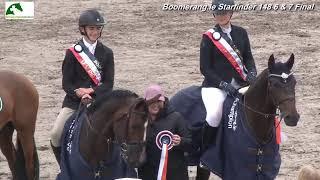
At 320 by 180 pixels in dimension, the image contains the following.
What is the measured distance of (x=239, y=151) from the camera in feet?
26.7

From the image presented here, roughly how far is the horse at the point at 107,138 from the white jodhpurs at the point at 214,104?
1254 mm

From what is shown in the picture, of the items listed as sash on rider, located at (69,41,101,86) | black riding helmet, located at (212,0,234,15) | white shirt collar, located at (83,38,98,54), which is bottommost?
sash on rider, located at (69,41,101,86)

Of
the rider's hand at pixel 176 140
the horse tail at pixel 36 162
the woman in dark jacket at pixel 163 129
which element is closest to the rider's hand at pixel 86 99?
the woman in dark jacket at pixel 163 129

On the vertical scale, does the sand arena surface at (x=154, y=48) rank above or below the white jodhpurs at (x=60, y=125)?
above

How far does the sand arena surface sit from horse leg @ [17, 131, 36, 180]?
2.47 ft

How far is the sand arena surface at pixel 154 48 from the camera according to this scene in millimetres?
12156

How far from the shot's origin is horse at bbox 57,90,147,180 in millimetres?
6871

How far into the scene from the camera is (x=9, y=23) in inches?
806

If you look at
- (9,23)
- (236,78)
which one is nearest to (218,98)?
(236,78)

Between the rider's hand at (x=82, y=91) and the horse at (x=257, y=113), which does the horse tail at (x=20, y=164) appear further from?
the horse at (x=257, y=113)

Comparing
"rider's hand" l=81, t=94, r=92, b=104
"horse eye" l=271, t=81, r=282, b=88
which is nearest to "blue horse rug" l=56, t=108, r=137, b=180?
"rider's hand" l=81, t=94, r=92, b=104

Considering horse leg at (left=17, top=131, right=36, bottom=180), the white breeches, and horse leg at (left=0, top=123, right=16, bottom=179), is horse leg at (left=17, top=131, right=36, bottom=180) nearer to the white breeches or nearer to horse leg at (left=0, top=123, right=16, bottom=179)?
horse leg at (left=0, top=123, right=16, bottom=179)

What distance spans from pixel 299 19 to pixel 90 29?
12260mm

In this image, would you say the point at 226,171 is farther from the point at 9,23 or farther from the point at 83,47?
the point at 9,23
